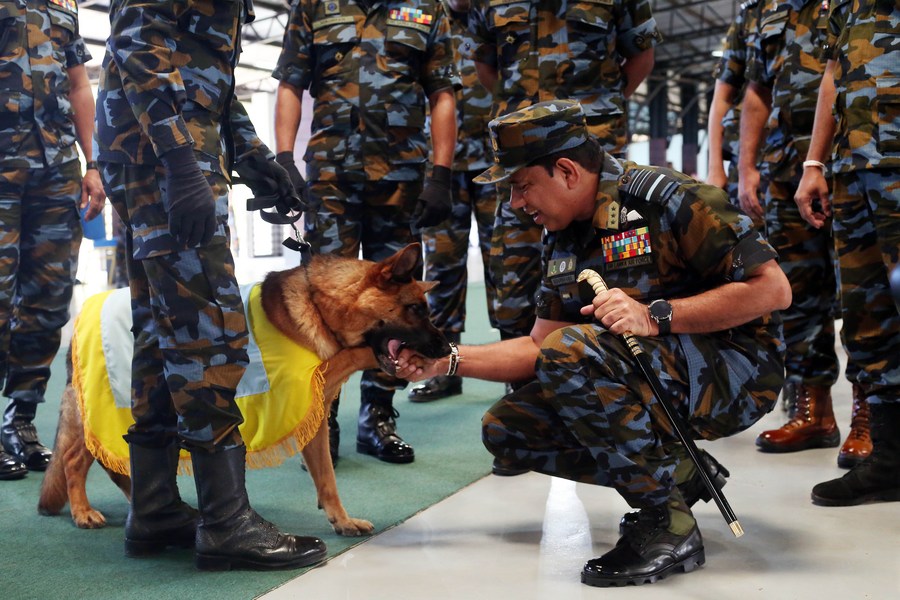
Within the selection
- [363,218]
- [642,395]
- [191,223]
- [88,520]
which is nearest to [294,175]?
[363,218]

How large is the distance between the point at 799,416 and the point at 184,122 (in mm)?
2366

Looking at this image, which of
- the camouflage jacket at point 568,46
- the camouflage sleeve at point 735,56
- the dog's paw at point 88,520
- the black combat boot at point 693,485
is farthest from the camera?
the camouflage sleeve at point 735,56

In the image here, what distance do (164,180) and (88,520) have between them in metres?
1.05

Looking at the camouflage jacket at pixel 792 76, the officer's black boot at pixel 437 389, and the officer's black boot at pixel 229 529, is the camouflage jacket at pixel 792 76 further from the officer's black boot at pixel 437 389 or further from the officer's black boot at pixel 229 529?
the officer's black boot at pixel 229 529

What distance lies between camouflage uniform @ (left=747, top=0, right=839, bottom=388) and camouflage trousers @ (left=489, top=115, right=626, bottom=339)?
63 centimetres

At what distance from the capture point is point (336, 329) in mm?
2129

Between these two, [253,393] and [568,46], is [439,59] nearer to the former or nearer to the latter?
[568,46]

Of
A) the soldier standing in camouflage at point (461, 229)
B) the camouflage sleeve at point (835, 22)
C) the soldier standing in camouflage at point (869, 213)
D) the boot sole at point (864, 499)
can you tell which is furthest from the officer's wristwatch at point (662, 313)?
the soldier standing in camouflage at point (461, 229)

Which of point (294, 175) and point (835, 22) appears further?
point (294, 175)

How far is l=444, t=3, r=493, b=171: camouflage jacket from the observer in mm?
3836

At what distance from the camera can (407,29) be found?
2803mm

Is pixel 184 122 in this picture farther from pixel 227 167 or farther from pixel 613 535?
pixel 613 535

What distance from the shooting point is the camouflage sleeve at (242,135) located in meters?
2.09

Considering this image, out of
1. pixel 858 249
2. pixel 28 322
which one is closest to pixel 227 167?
pixel 28 322
